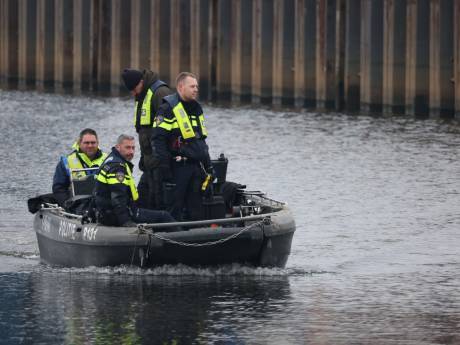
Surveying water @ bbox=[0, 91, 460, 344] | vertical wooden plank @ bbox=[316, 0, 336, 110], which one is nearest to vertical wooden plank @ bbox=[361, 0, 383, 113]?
vertical wooden plank @ bbox=[316, 0, 336, 110]

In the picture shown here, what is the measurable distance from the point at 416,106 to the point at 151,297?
72.4ft

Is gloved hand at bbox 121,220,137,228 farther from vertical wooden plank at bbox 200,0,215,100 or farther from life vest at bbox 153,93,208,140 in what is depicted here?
vertical wooden plank at bbox 200,0,215,100

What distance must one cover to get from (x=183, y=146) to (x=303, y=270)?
91.7 inches

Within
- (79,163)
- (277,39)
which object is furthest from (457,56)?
(79,163)

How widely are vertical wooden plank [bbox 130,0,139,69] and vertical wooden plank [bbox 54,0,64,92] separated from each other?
3.44 metres

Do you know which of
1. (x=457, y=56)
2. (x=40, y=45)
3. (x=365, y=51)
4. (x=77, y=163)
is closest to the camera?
(x=77, y=163)

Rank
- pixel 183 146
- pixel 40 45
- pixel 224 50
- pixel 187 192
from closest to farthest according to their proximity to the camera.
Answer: pixel 183 146
pixel 187 192
pixel 224 50
pixel 40 45

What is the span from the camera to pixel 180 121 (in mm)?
18328

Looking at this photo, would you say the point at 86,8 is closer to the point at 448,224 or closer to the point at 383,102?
the point at 383,102

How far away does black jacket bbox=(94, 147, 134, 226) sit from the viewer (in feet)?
58.7

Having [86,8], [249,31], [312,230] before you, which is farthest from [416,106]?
[312,230]

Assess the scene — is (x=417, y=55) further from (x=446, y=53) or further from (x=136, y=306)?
(x=136, y=306)

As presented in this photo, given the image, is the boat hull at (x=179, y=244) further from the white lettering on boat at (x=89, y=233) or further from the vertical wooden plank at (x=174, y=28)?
the vertical wooden plank at (x=174, y=28)

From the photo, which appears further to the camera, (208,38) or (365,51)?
(208,38)
